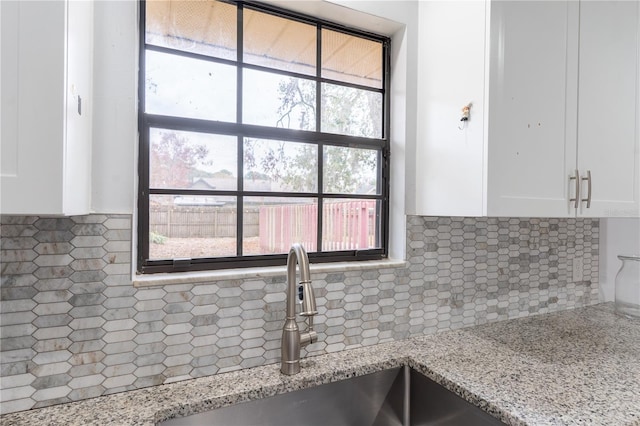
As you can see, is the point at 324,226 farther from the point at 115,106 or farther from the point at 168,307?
the point at 115,106

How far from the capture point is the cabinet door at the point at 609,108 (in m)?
1.22

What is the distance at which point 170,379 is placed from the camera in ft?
3.33

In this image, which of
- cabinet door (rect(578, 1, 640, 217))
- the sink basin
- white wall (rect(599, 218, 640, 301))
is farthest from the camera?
white wall (rect(599, 218, 640, 301))

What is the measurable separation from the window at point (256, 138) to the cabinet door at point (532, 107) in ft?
1.51

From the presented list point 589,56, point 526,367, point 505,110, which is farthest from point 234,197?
point 589,56

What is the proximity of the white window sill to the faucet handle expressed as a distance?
0.17m

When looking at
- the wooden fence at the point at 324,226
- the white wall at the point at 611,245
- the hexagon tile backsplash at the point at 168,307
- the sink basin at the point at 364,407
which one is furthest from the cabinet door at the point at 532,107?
the white wall at the point at 611,245

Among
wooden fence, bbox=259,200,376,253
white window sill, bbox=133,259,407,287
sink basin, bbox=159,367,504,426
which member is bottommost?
sink basin, bbox=159,367,504,426

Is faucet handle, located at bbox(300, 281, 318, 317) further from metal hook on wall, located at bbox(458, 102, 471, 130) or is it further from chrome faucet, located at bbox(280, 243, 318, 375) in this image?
metal hook on wall, located at bbox(458, 102, 471, 130)

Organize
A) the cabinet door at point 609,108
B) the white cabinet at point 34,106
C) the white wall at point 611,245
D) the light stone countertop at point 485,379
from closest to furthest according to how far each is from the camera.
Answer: the white cabinet at point 34,106
the light stone countertop at point 485,379
the cabinet door at point 609,108
the white wall at point 611,245

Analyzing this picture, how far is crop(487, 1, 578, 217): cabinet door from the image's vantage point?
105 cm

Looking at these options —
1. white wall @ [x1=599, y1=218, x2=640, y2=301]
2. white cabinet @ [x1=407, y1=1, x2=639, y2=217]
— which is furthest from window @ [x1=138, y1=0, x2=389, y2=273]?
white wall @ [x1=599, y1=218, x2=640, y2=301]

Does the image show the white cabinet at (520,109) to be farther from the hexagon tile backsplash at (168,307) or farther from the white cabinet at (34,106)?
the white cabinet at (34,106)

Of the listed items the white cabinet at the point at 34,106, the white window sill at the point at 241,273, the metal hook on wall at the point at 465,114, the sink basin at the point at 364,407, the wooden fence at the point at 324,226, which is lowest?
the sink basin at the point at 364,407
